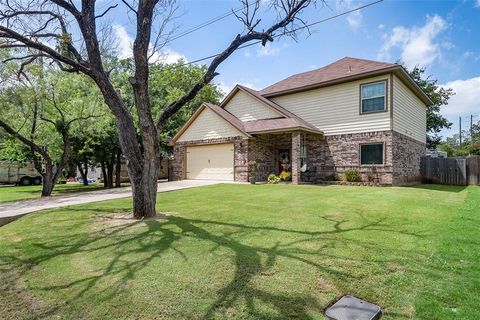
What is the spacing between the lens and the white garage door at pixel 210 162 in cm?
1692

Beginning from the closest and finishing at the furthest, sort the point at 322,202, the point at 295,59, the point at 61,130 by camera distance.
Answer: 1. the point at 322,202
2. the point at 295,59
3. the point at 61,130

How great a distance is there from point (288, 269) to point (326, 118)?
13.1 metres

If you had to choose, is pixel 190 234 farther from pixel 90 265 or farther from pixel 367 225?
pixel 367 225

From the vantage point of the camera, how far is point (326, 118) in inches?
617

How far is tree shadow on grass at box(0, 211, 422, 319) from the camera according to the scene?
3.00 m

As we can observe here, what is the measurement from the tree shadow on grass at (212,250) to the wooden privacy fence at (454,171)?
1392cm

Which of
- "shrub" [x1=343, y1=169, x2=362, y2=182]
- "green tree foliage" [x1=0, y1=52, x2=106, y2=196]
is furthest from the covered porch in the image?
"green tree foliage" [x1=0, y1=52, x2=106, y2=196]

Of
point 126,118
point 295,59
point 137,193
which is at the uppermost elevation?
point 295,59

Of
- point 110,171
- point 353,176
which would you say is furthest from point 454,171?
point 110,171

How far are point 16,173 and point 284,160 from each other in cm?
2490

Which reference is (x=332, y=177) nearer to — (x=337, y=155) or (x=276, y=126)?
(x=337, y=155)

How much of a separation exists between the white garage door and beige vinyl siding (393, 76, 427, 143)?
28.3 ft

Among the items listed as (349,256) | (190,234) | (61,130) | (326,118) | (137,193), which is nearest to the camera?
A: (349,256)

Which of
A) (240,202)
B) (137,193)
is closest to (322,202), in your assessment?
(240,202)
